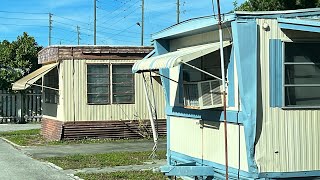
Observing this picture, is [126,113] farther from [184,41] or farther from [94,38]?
[94,38]

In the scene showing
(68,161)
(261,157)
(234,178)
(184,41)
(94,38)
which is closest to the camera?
(261,157)

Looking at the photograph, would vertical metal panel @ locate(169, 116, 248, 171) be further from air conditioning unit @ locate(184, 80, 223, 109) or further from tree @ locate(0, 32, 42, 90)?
tree @ locate(0, 32, 42, 90)

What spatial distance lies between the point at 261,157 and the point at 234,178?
743 millimetres

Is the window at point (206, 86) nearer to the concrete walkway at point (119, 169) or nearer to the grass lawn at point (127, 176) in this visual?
the grass lawn at point (127, 176)

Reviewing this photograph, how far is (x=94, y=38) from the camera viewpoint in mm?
44375

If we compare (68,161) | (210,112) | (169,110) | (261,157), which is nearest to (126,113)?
(68,161)

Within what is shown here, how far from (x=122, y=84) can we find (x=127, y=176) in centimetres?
878

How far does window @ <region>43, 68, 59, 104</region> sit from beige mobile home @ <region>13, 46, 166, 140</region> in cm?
25

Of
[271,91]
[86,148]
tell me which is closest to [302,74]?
[271,91]

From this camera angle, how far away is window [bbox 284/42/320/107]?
8.02 meters

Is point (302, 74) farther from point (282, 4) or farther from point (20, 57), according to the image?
point (20, 57)

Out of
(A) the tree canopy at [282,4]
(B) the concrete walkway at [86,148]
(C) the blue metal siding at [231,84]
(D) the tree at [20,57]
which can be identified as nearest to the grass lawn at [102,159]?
(B) the concrete walkway at [86,148]

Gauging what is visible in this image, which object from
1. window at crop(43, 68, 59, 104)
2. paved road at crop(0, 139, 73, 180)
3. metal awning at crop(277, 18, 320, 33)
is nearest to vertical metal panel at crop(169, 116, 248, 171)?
metal awning at crop(277, 18, 320, 33)

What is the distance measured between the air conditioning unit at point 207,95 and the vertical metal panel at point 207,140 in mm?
371
